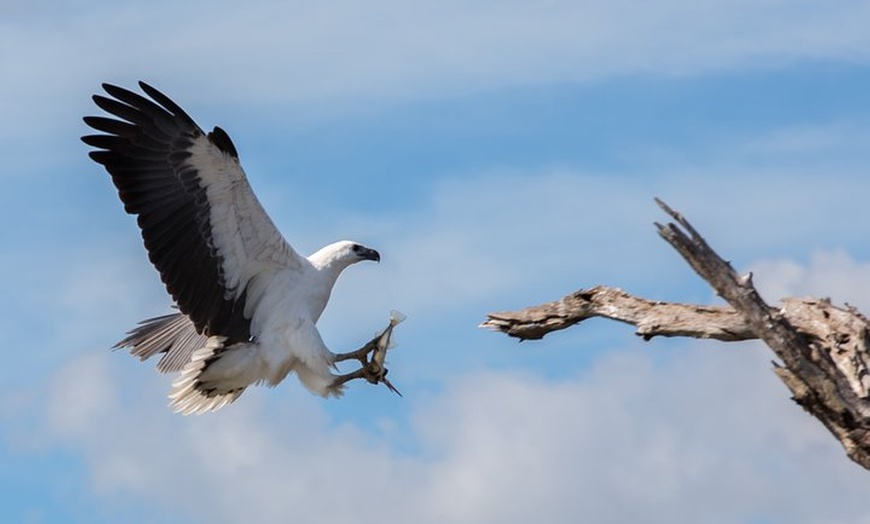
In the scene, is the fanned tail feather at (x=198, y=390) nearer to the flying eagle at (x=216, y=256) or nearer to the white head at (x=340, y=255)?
the flying eagle at (x=216, y=256)

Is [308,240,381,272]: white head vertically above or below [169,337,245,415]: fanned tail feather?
above

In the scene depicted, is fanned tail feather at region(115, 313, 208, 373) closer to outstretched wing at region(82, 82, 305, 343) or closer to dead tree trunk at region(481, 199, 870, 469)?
outstretched wing at region(82, 82, 305, 343)

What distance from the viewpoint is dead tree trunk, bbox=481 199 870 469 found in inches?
294

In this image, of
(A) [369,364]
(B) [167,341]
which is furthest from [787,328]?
(B) [167,341]

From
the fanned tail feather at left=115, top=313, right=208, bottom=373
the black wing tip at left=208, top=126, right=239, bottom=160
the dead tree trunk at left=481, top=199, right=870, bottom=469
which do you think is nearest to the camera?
the dead tree trunk at left=481, top=199, right=870, bottom=469

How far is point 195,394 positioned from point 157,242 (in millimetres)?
1306

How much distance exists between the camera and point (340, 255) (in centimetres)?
1082

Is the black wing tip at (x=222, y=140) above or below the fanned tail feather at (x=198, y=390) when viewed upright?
above

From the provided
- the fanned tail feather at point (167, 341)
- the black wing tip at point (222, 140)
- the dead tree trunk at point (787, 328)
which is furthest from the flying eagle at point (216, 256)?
the dead tree trunk at point (787, 328)

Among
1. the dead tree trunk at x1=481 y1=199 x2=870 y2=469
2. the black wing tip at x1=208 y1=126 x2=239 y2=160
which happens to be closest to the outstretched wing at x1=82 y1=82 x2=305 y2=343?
the black wing tip at x1=208 y1=126 x2=239 y2=160

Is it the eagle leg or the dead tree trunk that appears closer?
the dead tree trunk

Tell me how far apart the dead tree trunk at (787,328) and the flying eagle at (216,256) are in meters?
2.58

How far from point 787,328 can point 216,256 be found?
14.8ft

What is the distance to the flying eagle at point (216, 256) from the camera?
1013 centimetres
